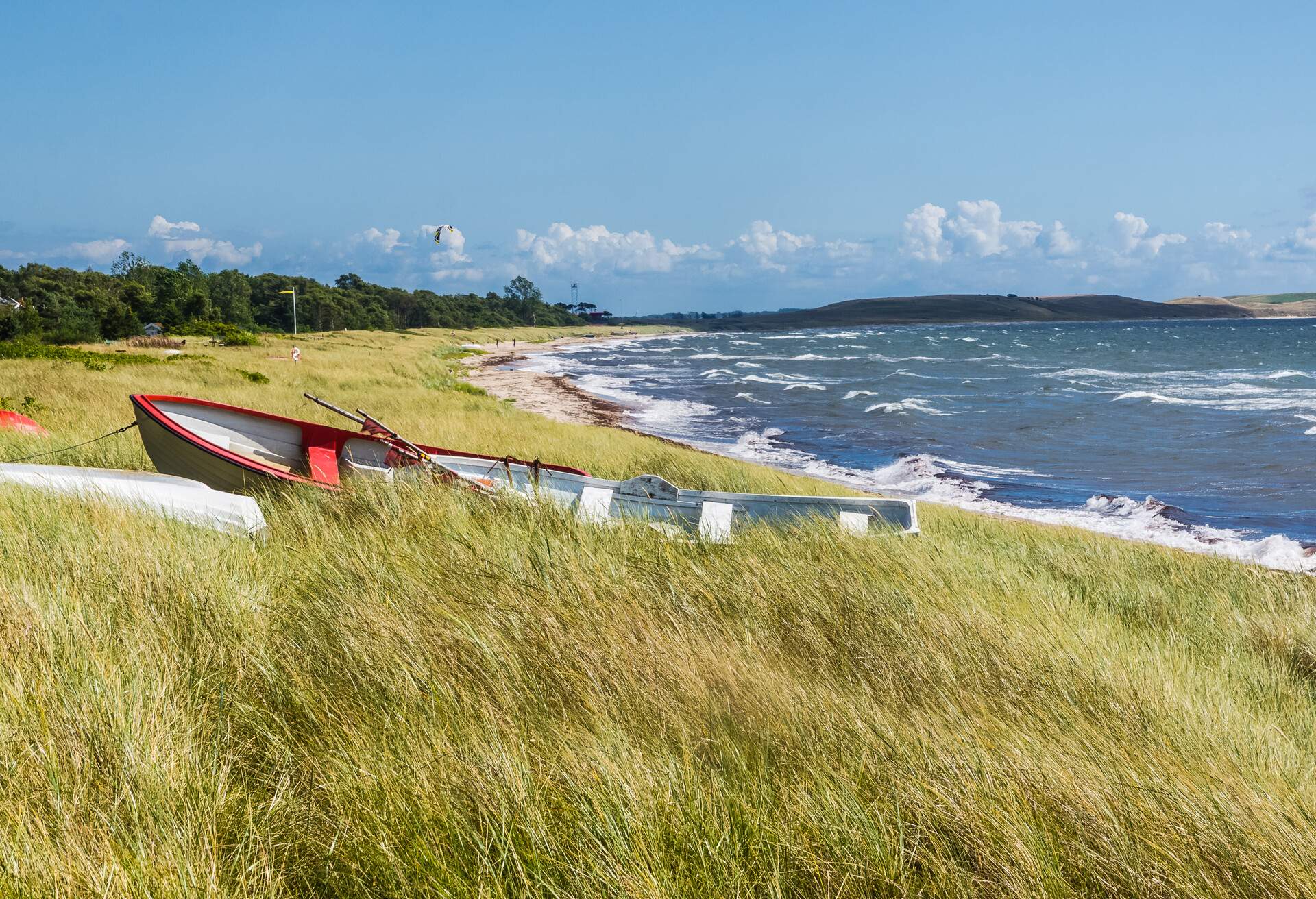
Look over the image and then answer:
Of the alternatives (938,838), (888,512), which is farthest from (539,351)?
(938,838)

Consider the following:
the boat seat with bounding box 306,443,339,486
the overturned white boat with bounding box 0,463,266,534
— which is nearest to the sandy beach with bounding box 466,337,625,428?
the boat seat with bounding box 306,443,339,486

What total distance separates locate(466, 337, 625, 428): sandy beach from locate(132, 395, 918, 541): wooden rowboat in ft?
44.7

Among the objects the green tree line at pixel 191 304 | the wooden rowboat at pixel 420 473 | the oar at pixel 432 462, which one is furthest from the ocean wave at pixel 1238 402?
the green tree line at pixel 191 304

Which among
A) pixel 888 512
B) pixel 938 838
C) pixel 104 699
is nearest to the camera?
pixel 938 838

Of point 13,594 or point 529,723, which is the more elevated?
point 13,594

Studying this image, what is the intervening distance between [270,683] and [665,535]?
3.06 m

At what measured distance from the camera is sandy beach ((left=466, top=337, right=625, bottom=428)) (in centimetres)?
2559

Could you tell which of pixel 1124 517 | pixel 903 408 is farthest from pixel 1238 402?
pixel 1124 517

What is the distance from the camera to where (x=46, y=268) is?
79375mm

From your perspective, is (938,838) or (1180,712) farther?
(1180,712)

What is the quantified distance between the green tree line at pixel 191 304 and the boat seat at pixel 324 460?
31.3m

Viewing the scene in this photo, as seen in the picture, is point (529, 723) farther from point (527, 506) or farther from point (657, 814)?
point (527, 506)

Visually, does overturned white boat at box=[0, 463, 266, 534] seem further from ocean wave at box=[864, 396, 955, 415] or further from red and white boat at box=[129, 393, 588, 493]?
ocean wave at box=[864, 396, 955, 415]

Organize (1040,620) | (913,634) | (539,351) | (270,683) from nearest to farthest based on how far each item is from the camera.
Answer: (270,683) → (913,634) → (1040,620) → (539,351)
